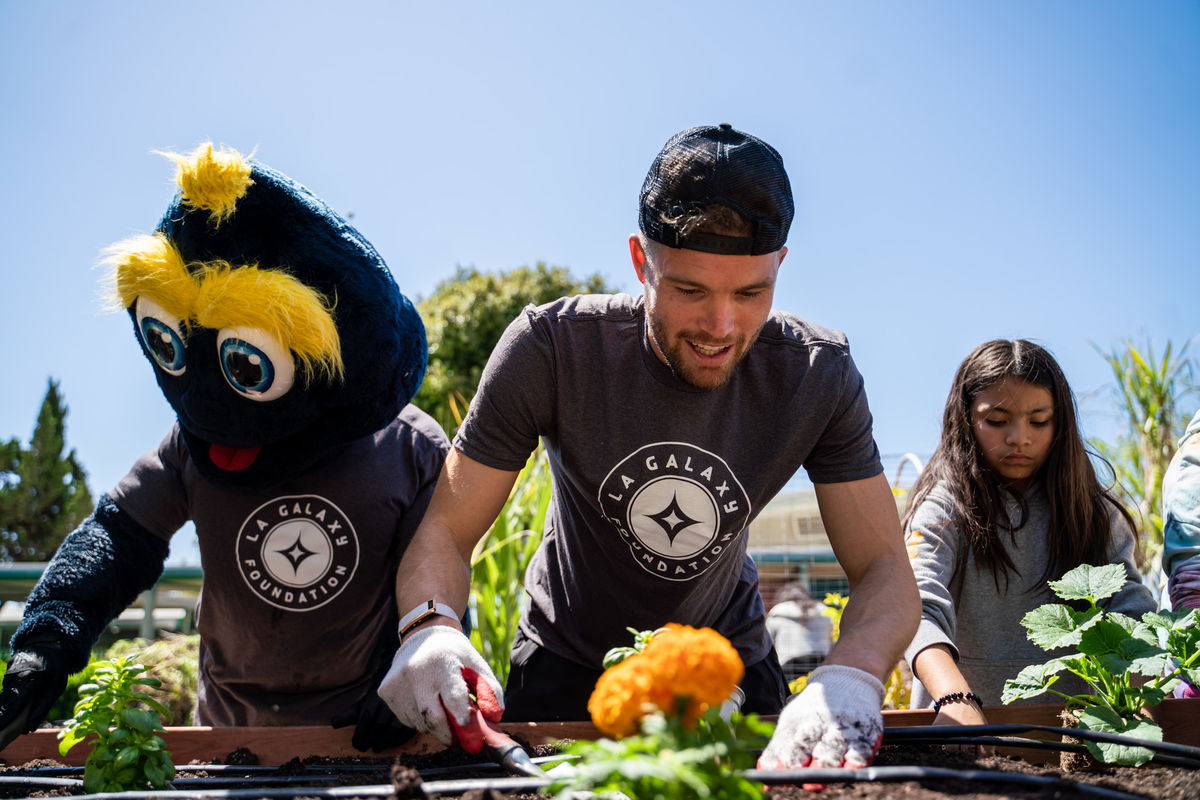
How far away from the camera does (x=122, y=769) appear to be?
3.78ft

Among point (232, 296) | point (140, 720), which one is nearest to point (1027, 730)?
point (140, 720)

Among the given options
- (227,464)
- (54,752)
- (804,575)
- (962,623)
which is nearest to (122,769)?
(54,752)

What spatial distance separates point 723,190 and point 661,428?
428 mm

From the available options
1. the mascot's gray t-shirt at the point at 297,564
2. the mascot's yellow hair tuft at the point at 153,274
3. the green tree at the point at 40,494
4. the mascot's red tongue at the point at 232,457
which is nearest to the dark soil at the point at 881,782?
the mascot's gray t-shirt at the point at 297,564

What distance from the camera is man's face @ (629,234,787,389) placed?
1.49 metres

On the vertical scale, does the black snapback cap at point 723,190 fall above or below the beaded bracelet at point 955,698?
above

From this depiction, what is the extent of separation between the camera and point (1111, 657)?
1.25 metres

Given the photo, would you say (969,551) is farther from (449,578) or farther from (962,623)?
(449,578)

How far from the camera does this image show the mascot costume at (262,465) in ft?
5.17

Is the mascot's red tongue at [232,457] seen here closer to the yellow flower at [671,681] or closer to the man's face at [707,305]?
the man's face at [707,305]

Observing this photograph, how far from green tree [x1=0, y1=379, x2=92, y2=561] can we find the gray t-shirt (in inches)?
306

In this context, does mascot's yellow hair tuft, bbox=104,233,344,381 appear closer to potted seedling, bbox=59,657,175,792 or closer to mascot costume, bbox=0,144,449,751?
mascot costume, bbox=0,144,449,751

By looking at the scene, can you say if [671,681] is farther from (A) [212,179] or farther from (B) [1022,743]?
(A) [212,179]

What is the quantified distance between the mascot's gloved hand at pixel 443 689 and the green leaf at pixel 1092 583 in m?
0.83
